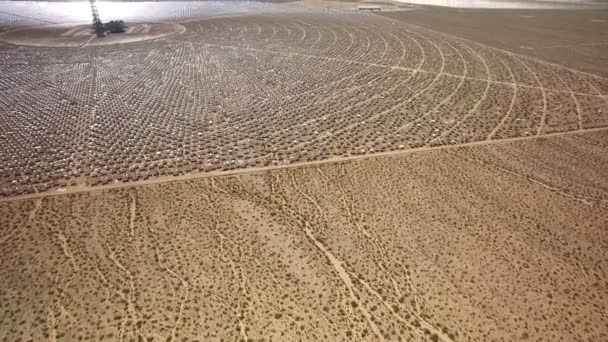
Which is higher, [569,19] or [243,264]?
[569,19]

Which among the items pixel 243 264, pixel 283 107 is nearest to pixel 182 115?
pixel 283 107

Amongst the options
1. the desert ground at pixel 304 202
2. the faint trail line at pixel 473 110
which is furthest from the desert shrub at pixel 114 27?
the faint trail line at pixel 473 110

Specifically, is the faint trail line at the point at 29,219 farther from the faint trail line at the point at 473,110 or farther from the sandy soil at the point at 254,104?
the faint trail line at the point at 473,110

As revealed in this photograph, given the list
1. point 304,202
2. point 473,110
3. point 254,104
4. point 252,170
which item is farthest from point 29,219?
point 473,110

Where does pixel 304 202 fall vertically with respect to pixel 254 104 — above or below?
below

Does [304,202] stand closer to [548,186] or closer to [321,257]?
[321,257]

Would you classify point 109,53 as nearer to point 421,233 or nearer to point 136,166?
point 136,166
